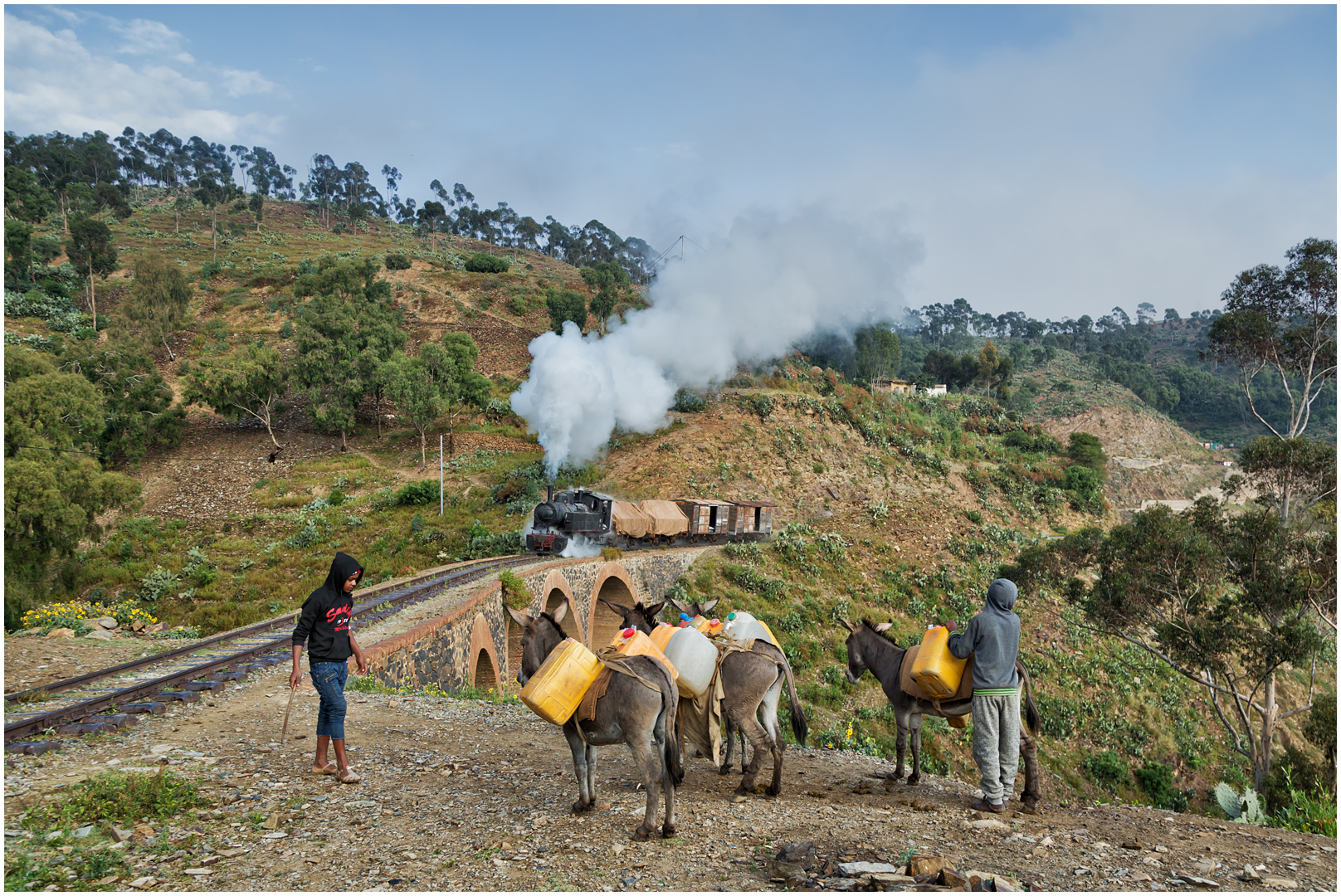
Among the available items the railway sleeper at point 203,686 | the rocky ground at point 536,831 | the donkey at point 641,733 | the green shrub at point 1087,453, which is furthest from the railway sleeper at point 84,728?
the green shrub at point 1087,453

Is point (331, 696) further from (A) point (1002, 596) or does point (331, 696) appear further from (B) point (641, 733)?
(A) point (1002, 596)

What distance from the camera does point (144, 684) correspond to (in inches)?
347

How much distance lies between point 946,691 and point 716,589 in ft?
68.0

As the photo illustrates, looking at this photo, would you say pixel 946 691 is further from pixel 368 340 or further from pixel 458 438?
pixel 368 340

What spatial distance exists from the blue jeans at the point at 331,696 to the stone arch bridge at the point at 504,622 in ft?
7.21

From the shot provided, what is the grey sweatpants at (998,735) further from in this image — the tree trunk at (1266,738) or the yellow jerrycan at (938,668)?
the tree trunk at (1266,738)

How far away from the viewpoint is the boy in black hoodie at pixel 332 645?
632 centimetres

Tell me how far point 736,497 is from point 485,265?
48058mm

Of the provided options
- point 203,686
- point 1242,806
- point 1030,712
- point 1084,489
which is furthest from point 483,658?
point 1084,489

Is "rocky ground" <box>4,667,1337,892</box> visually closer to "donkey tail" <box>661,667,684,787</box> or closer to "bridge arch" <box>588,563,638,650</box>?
"donkey tail" <box>661,667,684,787</box>

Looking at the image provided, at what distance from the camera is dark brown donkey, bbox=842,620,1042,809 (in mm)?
6858

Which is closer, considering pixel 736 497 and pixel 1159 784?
pixel 1159 784

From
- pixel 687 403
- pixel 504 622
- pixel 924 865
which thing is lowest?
pixel 504 622

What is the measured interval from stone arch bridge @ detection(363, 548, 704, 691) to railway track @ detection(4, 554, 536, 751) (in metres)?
1.62
